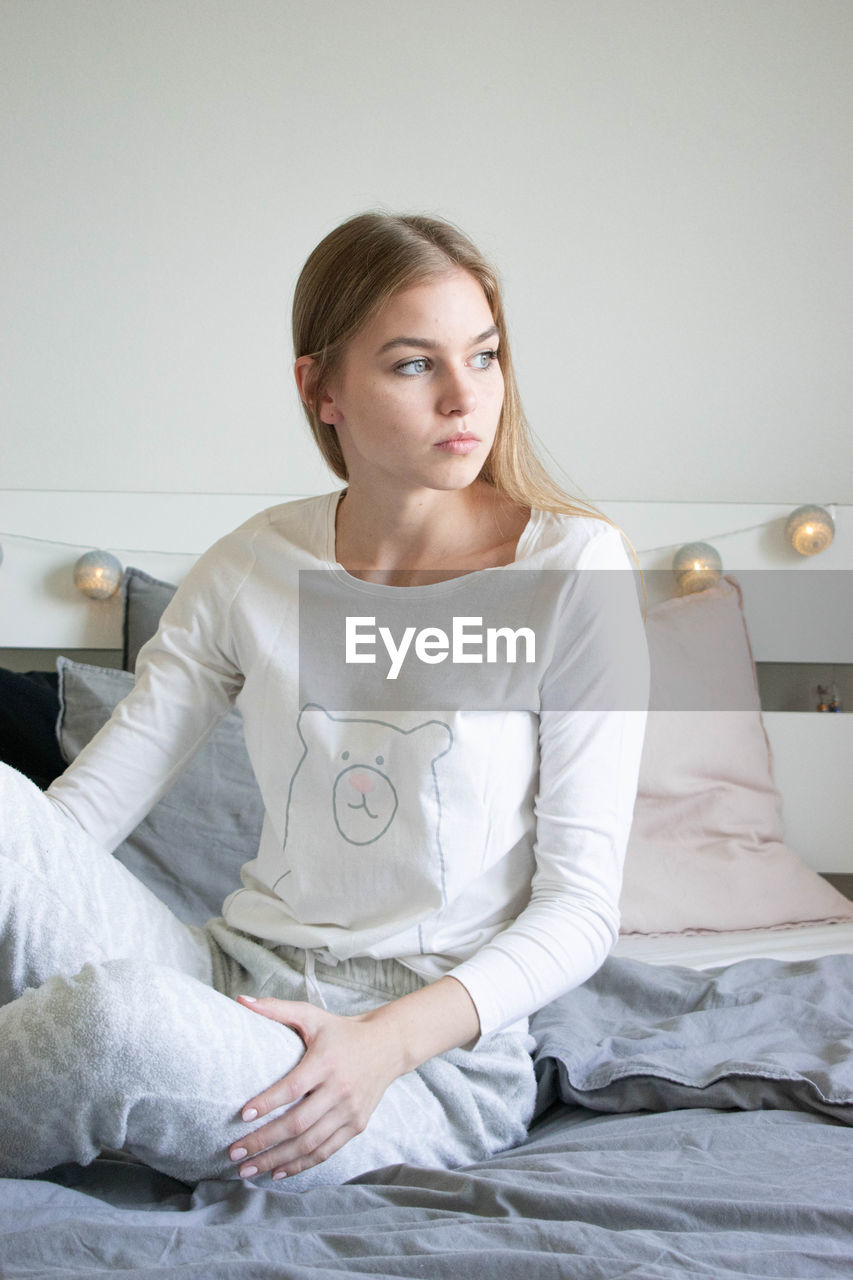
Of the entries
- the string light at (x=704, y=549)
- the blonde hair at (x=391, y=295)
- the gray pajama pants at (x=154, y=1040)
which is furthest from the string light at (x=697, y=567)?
the gray pajama pants at (x=154, y=1040)

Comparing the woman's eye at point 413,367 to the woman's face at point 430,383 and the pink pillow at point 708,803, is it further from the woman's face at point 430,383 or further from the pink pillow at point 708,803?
the pink pillow at point 708,803

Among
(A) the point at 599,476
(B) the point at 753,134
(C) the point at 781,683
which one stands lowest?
(C) the point at 781,683

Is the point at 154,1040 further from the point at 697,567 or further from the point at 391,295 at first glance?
the point at 697,567

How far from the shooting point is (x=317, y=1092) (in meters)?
0.82

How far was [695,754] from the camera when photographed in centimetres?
175

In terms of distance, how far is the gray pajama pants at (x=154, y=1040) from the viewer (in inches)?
29.6

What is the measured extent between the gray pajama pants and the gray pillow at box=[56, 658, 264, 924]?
335 mm

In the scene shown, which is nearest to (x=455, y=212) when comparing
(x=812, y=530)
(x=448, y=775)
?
(x=812, y=530)

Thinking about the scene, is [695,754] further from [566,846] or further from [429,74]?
[429,74]

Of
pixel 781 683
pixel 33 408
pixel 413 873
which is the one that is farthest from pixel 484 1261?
pixel 33 408

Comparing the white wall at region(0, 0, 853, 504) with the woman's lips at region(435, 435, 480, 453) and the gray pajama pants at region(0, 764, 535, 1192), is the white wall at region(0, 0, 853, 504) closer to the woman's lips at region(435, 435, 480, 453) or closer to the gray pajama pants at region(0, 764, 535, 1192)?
the woman's lips at region(435, 435, 480, 453)

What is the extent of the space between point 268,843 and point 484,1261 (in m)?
0.56

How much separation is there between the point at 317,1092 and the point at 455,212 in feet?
5.64

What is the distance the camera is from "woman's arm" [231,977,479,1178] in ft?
2.65
